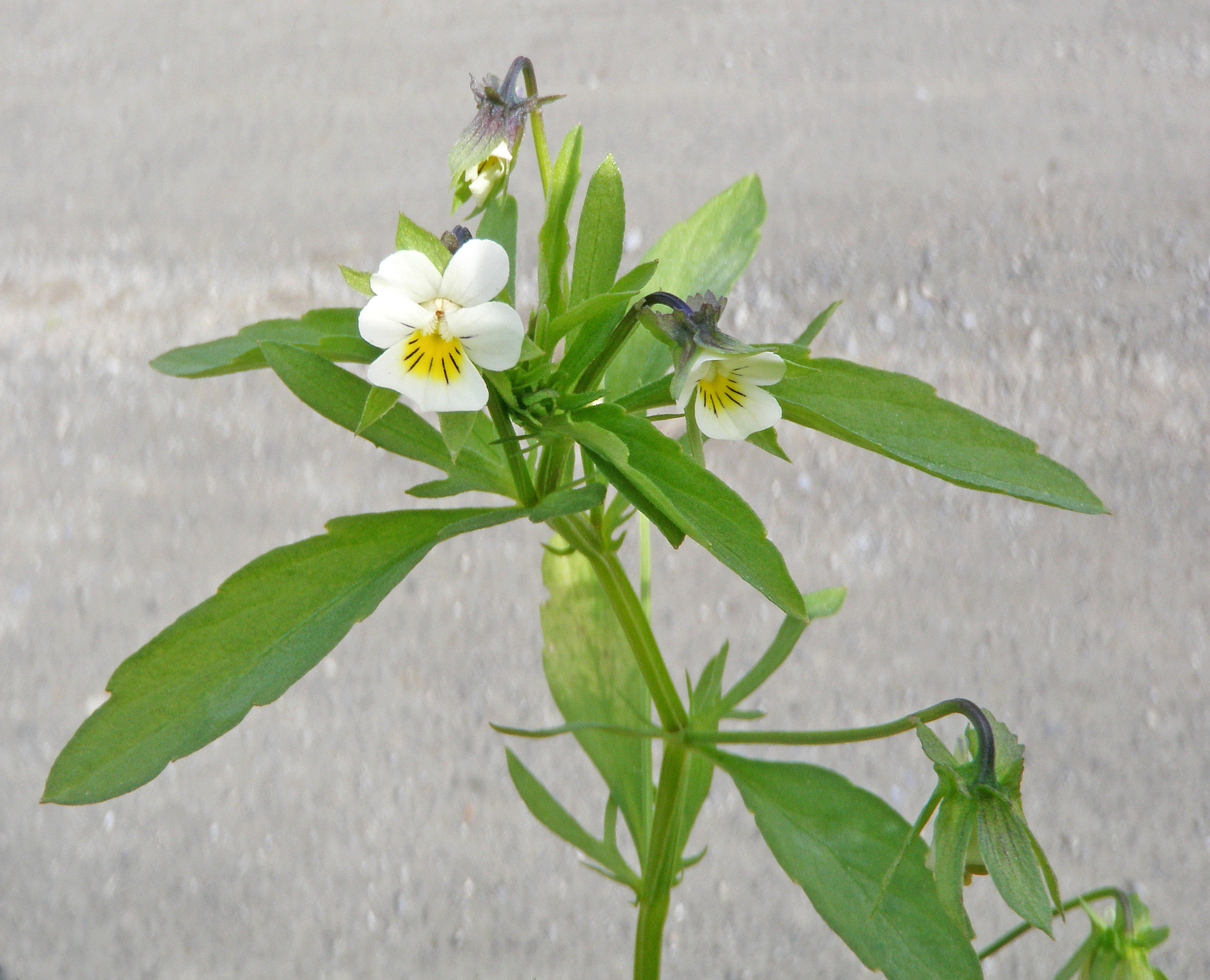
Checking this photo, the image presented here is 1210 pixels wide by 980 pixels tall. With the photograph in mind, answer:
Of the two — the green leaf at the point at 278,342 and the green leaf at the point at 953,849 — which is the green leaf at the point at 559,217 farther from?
the green leaf at the point at 953,849

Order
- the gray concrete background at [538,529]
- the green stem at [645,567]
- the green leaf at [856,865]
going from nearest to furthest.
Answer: the green leaf at [856,865] < the green stem at [645,567] < the gray concrete background at [538,529]

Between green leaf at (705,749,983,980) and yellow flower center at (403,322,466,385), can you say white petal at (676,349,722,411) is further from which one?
green leaf at (705,749,983,980)

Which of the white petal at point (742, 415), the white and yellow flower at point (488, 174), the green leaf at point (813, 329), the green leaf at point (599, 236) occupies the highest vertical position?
Answer: the white and yellow flower at point (488, 174)

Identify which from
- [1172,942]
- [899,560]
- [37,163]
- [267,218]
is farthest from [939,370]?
[37,163]

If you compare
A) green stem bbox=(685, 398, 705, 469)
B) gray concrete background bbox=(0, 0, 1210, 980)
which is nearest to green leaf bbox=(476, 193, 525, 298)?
green stem bbox=(685, 398, 705, 469)

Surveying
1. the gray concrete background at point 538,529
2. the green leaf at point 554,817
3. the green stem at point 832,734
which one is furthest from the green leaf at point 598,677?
the gray concrete background at point 538,529
